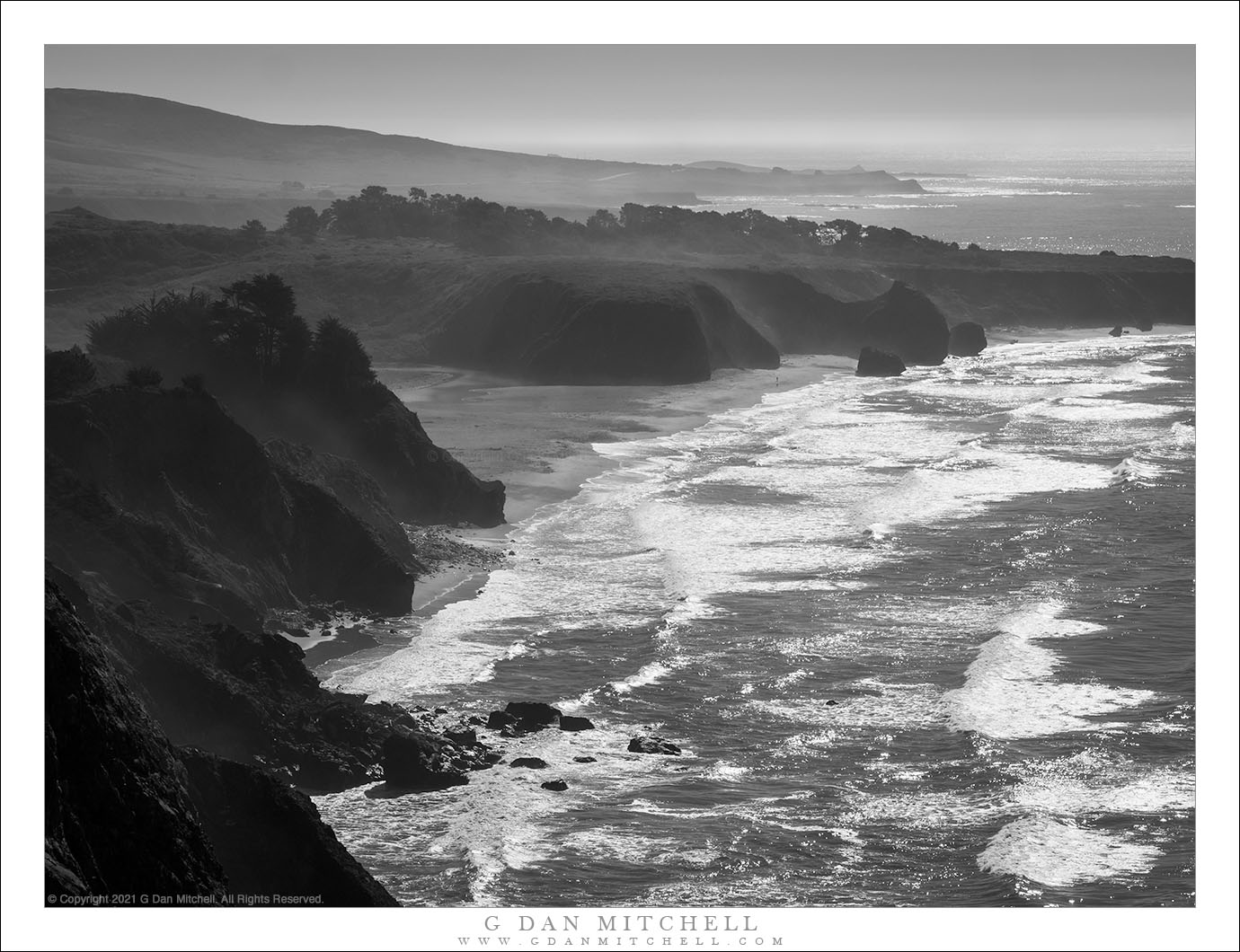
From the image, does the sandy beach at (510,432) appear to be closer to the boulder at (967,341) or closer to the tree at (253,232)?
the boulder at (967,341)

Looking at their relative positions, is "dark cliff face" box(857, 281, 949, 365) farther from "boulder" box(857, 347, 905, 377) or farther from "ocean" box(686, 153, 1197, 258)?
"ocean" box(686, 153, 1197, 258)

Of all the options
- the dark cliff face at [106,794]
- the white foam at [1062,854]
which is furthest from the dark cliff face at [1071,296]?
the dark cliff face at [106,794]

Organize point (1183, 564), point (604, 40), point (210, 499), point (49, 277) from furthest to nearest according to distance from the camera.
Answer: point (49, 277), point (1183, 564), point (210, 499), point (604, 40)

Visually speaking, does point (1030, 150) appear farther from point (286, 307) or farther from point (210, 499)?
point (286, 307)

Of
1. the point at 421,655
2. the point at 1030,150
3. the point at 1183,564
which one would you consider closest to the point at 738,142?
the point at 1030,150

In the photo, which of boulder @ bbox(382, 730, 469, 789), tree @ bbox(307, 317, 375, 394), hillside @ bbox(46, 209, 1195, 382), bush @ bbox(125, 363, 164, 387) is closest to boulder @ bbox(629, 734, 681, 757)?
boulder @ bbox(382, 730, 469, 789)

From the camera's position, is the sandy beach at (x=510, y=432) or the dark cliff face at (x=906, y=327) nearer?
the sandy beach at (x=510, y=432)
